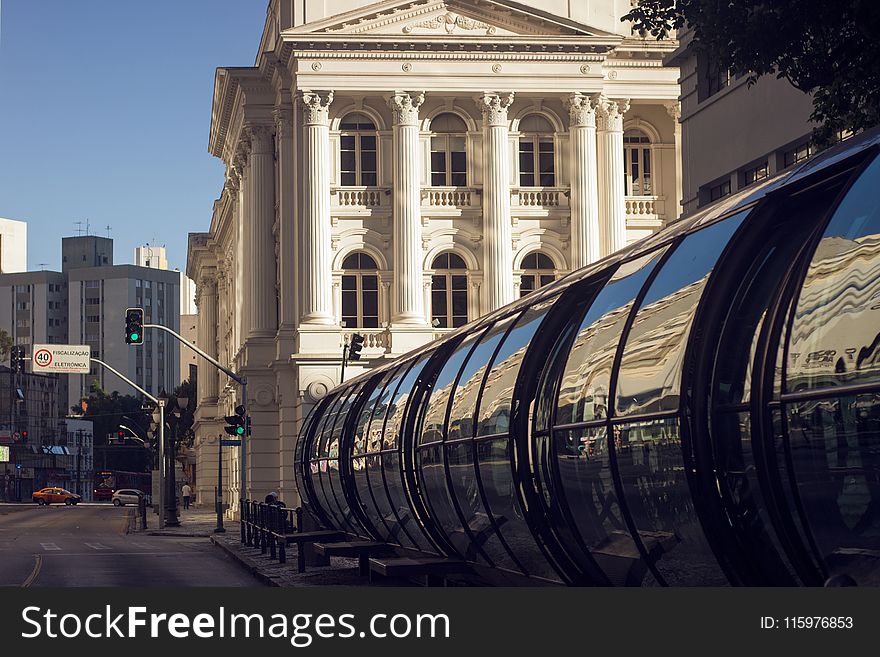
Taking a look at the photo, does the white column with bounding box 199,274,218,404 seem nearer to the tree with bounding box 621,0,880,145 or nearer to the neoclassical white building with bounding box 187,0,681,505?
the neoclassical white building with bounding box 187,0,681,505

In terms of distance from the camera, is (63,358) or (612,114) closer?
(63,358)

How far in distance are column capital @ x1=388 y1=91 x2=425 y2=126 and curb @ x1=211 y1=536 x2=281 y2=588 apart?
24.4 m

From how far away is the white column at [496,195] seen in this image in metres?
62.5

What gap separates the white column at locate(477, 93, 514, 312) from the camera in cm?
6250

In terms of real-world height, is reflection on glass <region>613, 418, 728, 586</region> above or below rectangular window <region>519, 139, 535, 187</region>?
below

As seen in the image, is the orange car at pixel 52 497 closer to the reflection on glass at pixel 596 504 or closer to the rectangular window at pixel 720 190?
the rectangular window at pixel 720 190

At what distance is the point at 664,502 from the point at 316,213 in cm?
5351

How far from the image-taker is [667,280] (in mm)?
8656

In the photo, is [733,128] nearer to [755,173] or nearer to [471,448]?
[755,173]

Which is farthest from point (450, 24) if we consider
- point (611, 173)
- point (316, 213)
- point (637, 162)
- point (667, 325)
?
point (667, 325)

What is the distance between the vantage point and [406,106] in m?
62.2

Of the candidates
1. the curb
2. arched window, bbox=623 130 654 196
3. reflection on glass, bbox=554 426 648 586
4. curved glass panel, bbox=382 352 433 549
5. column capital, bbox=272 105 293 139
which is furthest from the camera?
arched window, bbox=623 130 654 196

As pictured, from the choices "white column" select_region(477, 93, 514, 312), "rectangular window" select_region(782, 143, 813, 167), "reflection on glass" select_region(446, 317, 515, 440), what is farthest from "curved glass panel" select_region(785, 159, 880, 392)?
"white column" select_region(477, 93, 514, 312)

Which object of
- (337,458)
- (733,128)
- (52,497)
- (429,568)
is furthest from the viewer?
(52,497)
